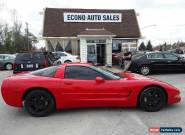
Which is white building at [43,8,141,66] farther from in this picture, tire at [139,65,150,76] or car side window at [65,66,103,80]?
car side window at [65,66,103,80]

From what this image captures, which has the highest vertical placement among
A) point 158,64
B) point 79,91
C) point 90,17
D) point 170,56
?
point 90,17

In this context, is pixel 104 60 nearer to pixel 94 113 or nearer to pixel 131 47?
pixel 131 47

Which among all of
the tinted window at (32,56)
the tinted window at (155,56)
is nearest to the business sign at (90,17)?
the tinted window at (155,56)

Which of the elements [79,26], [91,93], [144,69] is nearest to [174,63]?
[144,69]

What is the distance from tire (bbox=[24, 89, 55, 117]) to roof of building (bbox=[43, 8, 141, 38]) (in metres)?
21.6

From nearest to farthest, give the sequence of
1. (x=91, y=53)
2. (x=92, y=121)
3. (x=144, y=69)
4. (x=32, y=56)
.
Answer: (x=92, y=121) < (x=32, y=56) < (x=144, y=69) < (x=91, y=53)

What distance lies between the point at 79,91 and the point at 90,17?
930 inches

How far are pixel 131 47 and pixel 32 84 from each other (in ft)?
74.2

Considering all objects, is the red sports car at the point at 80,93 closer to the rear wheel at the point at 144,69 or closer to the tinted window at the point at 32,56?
the tinted window at the point at 32,56

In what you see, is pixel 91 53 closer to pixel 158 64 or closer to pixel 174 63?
pixel 158 64

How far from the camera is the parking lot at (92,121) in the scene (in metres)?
5.46

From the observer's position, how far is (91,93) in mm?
6738

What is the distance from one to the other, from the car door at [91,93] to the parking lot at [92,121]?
25cm

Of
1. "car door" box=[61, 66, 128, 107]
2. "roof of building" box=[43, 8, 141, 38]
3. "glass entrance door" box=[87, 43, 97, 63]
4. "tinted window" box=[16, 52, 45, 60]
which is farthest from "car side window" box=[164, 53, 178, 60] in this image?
"roof of building" box=[43, 8, 141, 38]
